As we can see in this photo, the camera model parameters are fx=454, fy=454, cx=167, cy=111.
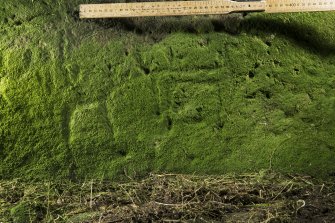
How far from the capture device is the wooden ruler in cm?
300

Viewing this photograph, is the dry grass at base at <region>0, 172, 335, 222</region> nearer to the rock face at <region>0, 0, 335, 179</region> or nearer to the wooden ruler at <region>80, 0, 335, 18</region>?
the rock face at <region>0, 0, 335, 179</region>

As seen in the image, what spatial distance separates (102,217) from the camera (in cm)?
280

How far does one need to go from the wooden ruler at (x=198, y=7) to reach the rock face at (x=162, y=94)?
0.38 feet

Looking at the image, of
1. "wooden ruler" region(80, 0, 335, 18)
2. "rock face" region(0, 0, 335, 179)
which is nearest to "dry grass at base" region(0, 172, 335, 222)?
"rock face" region(0, 0, 335, 179)

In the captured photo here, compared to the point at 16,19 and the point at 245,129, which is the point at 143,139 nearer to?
the point at 245,129

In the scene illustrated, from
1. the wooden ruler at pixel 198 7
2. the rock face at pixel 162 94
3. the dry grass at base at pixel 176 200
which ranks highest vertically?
the wooden ruler at pixel 198 7

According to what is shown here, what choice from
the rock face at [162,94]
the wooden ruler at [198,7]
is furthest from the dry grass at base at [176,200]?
the wooden ruler at [198,7]

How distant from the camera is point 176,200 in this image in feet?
9.54

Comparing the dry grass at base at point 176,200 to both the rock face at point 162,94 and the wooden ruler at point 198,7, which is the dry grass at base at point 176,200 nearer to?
the rock face at point 162,94

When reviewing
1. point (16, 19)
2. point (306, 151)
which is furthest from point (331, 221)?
point (16, 19)

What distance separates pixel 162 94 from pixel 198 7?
0.63 meters

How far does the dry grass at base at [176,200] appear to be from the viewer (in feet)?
9.07

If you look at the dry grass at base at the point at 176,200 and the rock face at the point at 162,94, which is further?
the rock face at the point at 162,94

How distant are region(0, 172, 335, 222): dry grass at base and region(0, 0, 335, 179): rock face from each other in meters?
0.09
